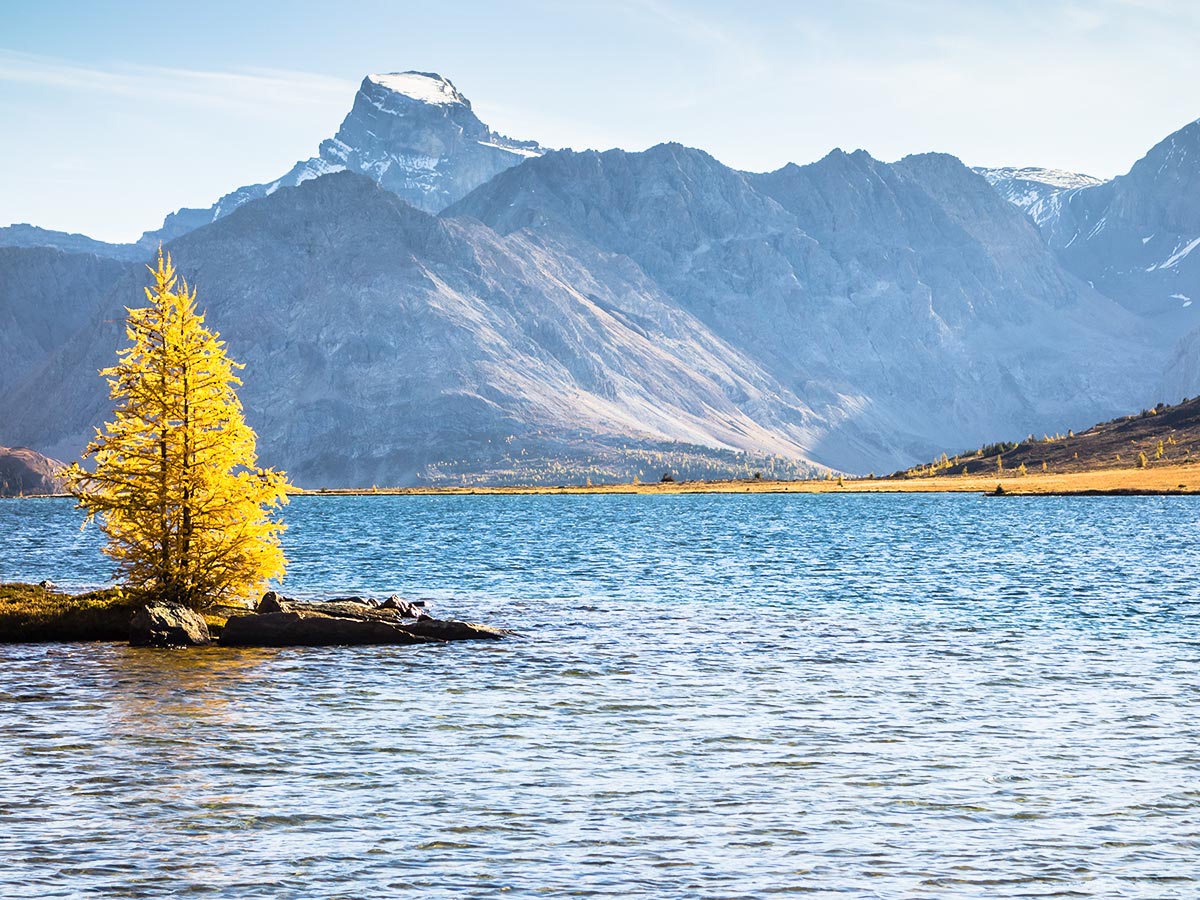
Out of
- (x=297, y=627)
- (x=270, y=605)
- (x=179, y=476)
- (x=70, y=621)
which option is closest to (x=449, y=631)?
(x=297, y=627)

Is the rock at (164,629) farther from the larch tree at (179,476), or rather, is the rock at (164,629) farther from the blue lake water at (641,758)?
the larch tree at (179,476)

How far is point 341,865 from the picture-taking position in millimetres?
23203

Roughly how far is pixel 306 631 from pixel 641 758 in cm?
2306

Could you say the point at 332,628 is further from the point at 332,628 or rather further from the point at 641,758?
the point at 641,758

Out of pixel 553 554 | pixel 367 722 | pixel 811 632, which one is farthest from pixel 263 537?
pixel 553 554

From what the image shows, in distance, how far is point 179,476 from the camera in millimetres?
50750

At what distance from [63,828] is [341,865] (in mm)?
5832

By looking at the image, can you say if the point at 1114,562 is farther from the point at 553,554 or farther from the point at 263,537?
the point at 263,537

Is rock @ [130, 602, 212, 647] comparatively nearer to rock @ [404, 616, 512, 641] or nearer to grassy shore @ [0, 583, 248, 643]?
grassy shore @ [0, 583, 248, 643]

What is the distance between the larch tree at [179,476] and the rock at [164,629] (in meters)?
2.97

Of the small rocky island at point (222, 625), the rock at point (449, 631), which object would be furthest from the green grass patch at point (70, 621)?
the rock at point (449, 631)

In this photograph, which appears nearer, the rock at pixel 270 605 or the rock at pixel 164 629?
the rock at pixel 164 629

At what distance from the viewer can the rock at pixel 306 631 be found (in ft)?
164

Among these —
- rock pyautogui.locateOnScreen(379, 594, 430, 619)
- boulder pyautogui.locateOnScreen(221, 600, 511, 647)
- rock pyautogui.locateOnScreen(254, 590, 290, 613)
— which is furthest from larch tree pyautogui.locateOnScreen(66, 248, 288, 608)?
rock pyautogui.locateOnScreen(379, 594, 430, 619)
